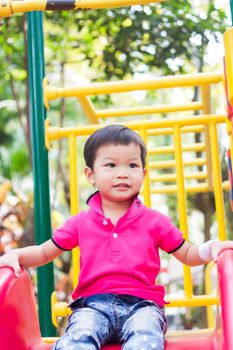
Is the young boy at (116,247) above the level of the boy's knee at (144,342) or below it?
above

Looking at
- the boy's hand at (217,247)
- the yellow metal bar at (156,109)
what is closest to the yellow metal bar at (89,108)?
the yellow metal bar at (156,109)

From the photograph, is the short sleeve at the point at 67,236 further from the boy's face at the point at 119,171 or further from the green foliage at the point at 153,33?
the green foliage at the point at 153,33

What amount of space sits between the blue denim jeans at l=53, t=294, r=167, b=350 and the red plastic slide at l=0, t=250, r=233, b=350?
0.17 feet

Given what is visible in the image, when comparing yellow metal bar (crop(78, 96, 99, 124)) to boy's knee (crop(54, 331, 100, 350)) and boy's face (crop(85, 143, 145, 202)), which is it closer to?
boy's face (crop(85, 143, 145, 202))

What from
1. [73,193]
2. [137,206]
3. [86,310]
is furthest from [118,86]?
[86,310]

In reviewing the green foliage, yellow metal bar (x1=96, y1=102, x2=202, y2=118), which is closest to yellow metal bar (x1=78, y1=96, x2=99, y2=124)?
yellow metal bar (x1=96, y1=102, x2=202, y2=118)

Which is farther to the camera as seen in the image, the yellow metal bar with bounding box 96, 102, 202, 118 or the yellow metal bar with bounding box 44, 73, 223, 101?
the yellow metal bar with bounding box 96, 102, 202, 118

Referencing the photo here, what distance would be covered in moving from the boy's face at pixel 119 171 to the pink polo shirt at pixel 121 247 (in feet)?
0.22

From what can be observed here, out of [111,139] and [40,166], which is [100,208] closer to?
[111,139]

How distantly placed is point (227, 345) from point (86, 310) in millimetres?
454

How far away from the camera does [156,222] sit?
1.67 m

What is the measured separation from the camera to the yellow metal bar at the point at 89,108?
8.97ft

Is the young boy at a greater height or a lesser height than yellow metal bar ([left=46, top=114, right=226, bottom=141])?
lesser

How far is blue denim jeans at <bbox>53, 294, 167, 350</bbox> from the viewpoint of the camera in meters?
1.40
